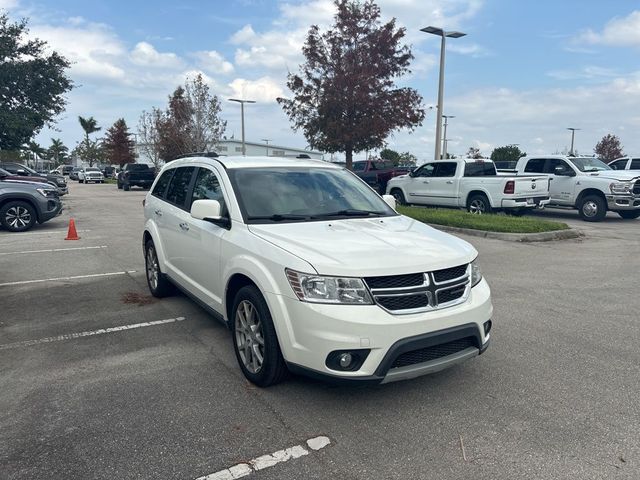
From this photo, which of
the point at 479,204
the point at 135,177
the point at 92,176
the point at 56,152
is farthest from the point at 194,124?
the point at 56,152

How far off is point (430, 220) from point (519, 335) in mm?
8366

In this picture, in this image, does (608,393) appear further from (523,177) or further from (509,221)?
(523,177)

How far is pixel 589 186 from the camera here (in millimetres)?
15242

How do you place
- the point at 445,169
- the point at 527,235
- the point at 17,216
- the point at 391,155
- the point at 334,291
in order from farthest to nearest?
the point at 391,155 < the point at 445,169 < the point at 17,216 < the point at 527,235 < the point at 334,291

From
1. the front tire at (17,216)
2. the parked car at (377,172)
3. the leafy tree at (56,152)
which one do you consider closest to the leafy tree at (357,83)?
the parked car at (377,172)

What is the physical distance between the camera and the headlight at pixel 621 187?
1455 centimetres

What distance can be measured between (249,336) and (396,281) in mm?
1274

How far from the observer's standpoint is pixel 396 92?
897 inches

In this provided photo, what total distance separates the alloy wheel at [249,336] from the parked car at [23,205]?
37.6ft

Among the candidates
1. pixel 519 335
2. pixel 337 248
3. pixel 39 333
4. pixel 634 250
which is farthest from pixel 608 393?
pixel 634 250

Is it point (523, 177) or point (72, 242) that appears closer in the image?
point (72, 242)

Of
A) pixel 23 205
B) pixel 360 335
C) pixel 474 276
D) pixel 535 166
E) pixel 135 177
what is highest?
pixel 535 166

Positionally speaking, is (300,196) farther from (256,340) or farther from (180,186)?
(180,186)

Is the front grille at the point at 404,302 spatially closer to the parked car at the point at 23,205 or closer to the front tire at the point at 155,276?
the front tire at the point at 155,276
